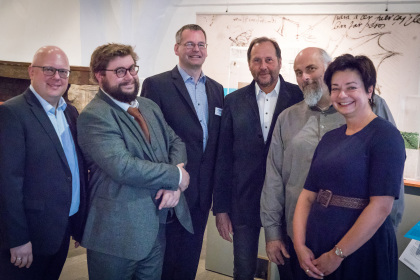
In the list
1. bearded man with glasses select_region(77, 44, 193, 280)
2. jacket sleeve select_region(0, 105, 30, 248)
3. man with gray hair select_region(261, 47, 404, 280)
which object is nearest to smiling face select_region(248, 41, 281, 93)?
man with gray hair select_region(261, 47, 404, 280)

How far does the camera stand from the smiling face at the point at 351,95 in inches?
54.9

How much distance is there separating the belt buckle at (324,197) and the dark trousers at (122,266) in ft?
2.83

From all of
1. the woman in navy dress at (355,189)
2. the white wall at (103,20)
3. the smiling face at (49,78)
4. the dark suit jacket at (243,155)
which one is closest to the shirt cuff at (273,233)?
the dark suit jacket at (243,155)

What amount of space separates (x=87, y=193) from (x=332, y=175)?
123cm

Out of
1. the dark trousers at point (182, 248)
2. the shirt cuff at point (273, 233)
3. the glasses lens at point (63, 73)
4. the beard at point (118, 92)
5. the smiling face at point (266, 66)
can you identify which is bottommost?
the dark trousers at point (182, 248)

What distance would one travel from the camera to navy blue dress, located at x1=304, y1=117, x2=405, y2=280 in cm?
127

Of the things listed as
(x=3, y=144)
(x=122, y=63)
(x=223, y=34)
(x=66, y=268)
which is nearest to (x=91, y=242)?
(x=3, y=144)

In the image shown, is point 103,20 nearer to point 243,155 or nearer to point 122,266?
point 243,155

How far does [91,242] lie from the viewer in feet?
5.39

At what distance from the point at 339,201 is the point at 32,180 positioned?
1.41 m

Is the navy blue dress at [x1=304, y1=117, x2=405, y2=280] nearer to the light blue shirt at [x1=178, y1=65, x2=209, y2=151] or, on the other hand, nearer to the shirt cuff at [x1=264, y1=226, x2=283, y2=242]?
the shirt cuff at [x1=264, y1=226, x2=283, y2=242]

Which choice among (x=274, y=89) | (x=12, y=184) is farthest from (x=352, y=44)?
(x=12, y=184)

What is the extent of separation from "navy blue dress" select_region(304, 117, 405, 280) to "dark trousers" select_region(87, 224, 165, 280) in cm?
85

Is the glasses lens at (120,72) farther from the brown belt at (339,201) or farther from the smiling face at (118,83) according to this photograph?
the brown belt at (339,201)
